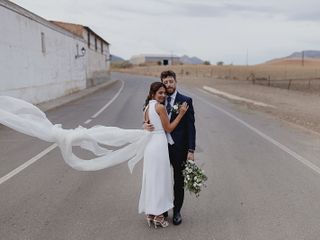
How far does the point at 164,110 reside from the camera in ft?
16.6

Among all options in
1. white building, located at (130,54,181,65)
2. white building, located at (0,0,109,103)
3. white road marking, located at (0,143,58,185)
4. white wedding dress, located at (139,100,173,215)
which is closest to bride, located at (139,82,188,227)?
white wedding dress, located at (139,100,173,215)

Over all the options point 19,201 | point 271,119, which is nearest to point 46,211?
point 19,201

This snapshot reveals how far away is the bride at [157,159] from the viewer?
5129mm

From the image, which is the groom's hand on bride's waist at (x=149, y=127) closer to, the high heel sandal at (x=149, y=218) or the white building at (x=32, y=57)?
the high heel sandal at (x=149, y=218)

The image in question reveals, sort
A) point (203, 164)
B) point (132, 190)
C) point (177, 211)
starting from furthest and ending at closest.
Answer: point (203, 164) < point (132, 190) < point (177, 211)

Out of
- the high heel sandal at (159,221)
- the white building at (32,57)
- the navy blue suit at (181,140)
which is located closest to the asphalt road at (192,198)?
the high heel sandal at (159,221)

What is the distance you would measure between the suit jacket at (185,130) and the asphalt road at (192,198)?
967mm

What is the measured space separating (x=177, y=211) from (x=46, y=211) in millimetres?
1706

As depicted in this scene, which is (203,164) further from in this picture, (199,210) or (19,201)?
(19,201)

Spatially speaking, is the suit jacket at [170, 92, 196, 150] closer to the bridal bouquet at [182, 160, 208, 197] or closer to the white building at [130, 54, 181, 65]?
the bridal bouquet at [182, 160, 208, 197]

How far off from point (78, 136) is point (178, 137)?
48.0 inches

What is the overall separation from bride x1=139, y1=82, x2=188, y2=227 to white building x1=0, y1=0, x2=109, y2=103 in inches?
545

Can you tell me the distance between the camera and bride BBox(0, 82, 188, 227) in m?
5.17

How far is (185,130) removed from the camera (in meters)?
5.36
